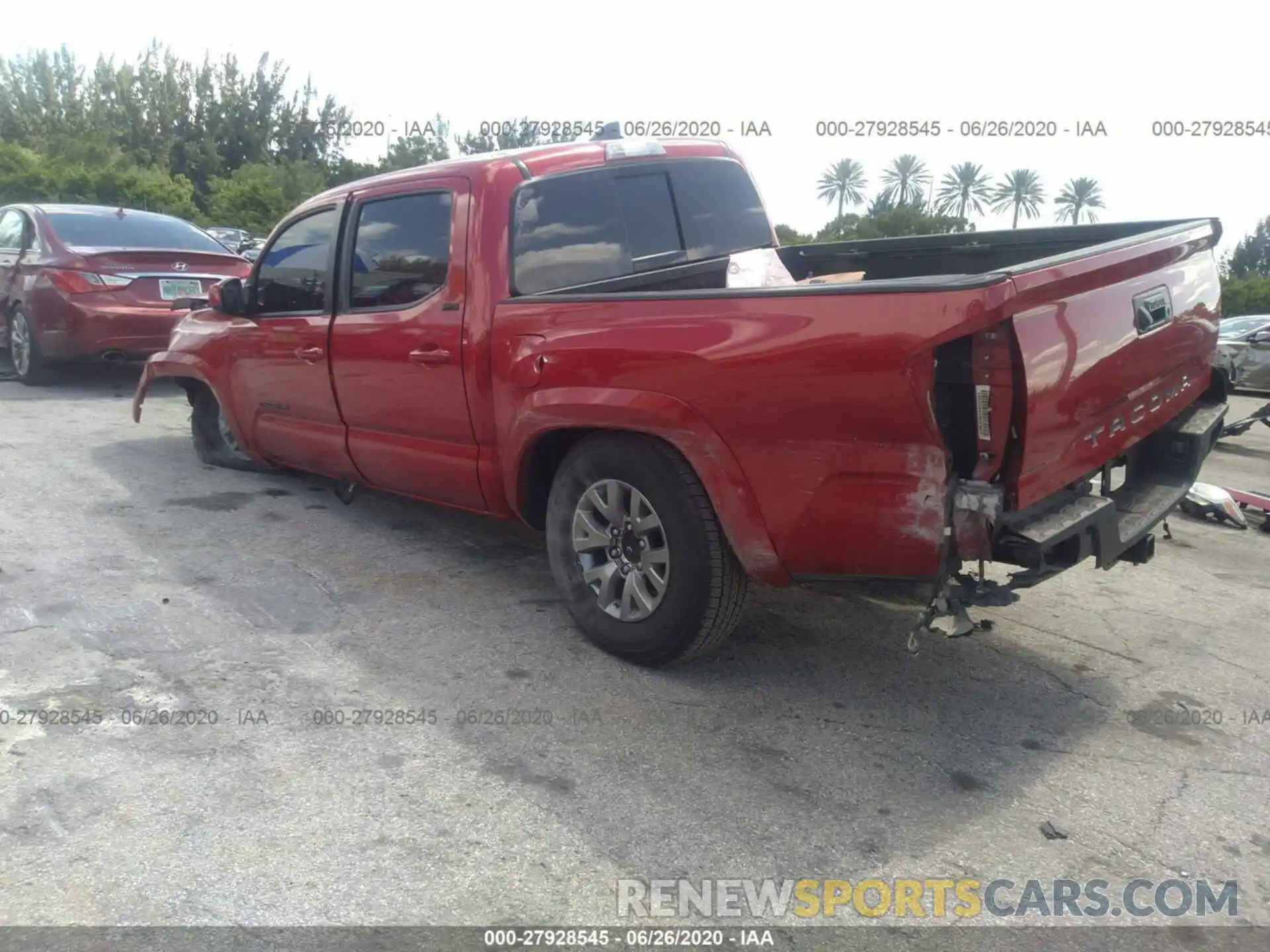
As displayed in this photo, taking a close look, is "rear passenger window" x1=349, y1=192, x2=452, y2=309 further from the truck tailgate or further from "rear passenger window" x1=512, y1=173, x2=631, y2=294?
the truck tailgate

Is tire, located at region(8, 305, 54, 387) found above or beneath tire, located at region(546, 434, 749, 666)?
above

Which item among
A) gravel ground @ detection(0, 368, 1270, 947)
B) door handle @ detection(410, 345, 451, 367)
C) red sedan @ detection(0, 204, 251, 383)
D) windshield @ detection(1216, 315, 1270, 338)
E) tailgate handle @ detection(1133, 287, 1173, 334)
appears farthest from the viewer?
windshield @ detection(1216, 315, 1270, 338)

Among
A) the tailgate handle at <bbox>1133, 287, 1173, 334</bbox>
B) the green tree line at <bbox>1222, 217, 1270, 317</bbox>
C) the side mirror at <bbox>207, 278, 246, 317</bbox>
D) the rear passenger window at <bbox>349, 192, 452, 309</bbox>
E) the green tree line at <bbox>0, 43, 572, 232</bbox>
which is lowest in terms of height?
the green tree line at <bbox>1222, 217, 1270, 317</bbox>

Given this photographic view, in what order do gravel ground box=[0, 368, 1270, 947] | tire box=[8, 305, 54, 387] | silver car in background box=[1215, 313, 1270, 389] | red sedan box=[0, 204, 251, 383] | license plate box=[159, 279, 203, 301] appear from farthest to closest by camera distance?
silver car in background box=[1215, 313, 1270, 389] → tire box=[8, 305, 54, 387] → license plate box=[159, 279, 203, 301] → red sedan box=[0, 204, 251, 383] → gravel ground box=[0, 368, 1270, 947]

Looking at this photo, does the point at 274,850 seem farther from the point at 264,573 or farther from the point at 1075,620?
the point at 1075,620

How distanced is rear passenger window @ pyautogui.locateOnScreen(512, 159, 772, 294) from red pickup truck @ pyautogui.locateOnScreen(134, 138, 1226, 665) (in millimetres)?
12

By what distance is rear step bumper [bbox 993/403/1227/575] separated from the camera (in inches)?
117

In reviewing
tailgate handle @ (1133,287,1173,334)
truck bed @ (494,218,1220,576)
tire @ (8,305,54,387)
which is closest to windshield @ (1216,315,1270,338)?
tailgate handle @ (1133,287,1173,334)

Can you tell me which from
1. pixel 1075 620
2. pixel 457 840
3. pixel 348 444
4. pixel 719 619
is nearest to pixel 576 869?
pixel 457 840

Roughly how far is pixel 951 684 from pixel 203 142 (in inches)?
1810

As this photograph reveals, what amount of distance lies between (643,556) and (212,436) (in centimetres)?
399

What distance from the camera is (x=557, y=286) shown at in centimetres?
422

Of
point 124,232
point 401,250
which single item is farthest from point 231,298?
point 124,232

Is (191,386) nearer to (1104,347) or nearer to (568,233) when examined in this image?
(568,233)
